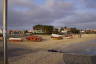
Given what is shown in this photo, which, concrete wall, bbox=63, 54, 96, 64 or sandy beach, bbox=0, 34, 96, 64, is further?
sandy beach, bbox=0, 34, 96, 64

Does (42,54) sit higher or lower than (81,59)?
lower

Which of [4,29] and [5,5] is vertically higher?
[5,5]

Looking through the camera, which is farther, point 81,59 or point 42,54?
point 42,54

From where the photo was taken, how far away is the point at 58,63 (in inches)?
352

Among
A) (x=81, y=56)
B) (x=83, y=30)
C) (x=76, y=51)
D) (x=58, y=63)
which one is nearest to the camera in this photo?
(x=81, y=56)

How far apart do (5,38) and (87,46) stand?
2.12 metres

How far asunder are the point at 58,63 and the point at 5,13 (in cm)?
504

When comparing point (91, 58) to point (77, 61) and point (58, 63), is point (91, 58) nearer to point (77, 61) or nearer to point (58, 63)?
point (77, 61)

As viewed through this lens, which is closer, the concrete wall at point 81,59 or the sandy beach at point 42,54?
the concrete wall at point 81,59

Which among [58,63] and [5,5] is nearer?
[5,5]

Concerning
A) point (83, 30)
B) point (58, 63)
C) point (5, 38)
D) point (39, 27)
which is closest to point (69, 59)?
point (5, 38)

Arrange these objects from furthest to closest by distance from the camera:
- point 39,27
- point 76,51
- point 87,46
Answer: point 39,27 → point 87,46 → point 76,51

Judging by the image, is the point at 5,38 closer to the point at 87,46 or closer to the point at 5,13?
the point at 5,13

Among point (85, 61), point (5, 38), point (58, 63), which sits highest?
point (5, 38)
